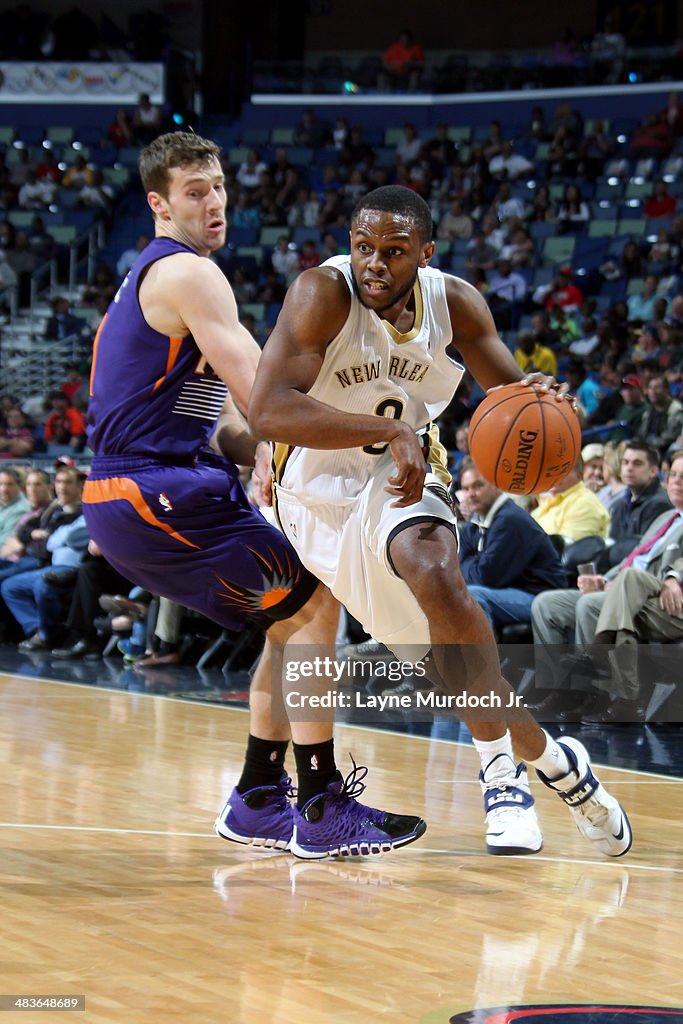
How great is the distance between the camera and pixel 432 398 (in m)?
3.91

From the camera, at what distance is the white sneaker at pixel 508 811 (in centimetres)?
370

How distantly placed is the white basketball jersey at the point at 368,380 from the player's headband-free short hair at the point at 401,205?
17 cm

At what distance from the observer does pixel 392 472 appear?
12.1 feet

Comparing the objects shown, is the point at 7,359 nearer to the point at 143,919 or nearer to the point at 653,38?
the point at 653,38

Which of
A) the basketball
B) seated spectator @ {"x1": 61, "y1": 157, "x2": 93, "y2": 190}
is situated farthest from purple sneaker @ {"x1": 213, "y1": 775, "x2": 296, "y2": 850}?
seated spectator @ {"x1": 61, "y1": 157, "x2": 93, "y2": 190}

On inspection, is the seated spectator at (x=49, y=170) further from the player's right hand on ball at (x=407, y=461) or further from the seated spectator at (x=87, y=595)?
the player's right hand on ball at (x=407, y=461)

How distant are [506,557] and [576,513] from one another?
87cm

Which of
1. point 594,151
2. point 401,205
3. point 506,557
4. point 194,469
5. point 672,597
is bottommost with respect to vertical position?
point 506,557

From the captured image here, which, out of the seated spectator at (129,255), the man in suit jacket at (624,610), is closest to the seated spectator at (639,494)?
the man in suit jacket at (624,610)

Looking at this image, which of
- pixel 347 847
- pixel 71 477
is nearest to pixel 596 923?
pixel 347 847

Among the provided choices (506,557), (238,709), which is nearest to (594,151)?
(506,557)

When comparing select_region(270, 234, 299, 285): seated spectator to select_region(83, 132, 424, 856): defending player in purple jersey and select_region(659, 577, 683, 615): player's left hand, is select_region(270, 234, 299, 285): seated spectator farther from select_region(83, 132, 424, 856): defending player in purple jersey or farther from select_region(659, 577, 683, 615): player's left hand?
select_region(83, 132, 424, 856): defending player in purple jersey

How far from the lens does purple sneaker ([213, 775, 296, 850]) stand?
389 cm

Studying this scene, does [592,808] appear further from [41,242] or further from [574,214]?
[41,242]
